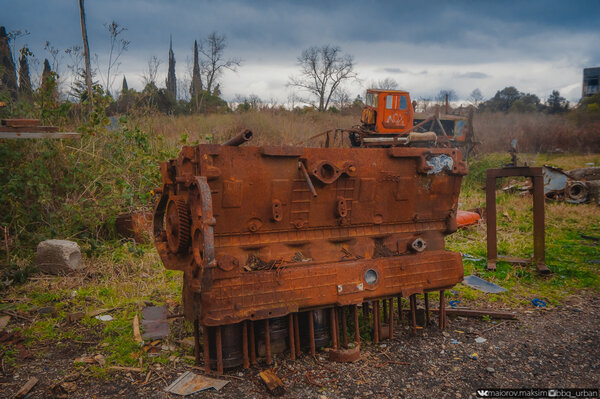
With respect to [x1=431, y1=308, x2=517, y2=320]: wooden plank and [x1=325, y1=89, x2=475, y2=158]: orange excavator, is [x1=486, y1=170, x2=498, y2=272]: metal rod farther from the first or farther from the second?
[x1=431, y1=308, x2=517, y2=320]: wooden plank

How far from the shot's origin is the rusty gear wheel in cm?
347

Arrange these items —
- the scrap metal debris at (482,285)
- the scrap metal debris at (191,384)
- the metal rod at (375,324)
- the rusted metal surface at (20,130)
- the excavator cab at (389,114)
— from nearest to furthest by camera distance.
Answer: the scrap metal debris at (191,384) < the metal rod at (375,324) < the rusted metal surface at (20,130) < the scrap metal debris at (482,285) < the excavator cab at (389,114)

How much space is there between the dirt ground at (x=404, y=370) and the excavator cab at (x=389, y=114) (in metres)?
3.02

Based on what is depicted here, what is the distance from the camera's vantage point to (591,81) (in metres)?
26.5

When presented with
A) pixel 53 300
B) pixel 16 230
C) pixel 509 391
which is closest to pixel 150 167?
pixel 16 230

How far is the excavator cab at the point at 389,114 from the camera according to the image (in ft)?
21.8

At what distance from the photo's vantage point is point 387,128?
673 centimetres

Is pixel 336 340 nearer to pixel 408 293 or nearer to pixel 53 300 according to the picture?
pixel 408 293

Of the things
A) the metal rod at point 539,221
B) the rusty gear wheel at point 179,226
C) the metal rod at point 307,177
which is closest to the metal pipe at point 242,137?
the metal rod at point 307,177

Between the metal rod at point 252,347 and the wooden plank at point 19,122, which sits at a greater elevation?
the wooden plank at point 19,122

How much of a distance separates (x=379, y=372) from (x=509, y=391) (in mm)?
984

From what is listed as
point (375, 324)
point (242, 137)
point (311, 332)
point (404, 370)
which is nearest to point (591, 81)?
point (375, 324)

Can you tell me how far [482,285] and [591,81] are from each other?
1081 inches

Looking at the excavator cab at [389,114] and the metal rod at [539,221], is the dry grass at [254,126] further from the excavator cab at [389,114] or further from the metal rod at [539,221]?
the metal rod at [539,221]
